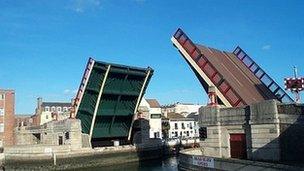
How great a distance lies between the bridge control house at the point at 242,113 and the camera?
69.7 feet

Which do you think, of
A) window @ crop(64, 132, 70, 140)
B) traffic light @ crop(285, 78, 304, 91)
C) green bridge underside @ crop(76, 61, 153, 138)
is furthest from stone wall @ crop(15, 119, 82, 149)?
traffic light @ crop(285, 78, 304, 91)

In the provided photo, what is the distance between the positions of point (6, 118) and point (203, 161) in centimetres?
3563

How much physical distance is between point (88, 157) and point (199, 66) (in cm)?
1853

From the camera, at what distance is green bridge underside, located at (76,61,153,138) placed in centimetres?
3950

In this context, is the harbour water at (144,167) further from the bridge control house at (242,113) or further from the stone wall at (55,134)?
the bridge control house at (242,113)

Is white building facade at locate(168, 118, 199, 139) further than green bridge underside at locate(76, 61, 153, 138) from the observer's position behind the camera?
Yes

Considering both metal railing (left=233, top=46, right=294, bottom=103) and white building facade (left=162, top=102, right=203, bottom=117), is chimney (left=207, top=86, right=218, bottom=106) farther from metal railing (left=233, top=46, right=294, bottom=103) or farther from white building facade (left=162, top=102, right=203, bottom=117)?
white building facade (left=162, top=102, right=203, bottom=117)

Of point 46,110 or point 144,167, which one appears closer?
point 144,167

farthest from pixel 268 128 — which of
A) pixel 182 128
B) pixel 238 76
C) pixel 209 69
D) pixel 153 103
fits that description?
pixel 182 128

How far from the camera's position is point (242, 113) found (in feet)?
78.8

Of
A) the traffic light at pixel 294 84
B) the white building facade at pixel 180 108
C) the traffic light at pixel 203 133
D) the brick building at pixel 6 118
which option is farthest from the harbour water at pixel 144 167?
the white building facade at pixel 180 108

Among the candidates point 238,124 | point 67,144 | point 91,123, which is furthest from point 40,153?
point 238,124

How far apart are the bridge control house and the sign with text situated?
1.99 m

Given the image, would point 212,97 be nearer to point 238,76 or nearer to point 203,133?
point 203,133
